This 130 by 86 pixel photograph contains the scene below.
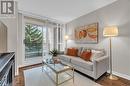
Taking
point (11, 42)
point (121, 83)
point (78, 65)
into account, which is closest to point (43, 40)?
point (11, 42)

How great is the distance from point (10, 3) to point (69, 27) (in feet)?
10.6

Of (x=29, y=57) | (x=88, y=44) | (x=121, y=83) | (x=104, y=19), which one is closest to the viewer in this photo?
(x=121, y=83)

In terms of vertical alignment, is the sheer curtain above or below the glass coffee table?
above

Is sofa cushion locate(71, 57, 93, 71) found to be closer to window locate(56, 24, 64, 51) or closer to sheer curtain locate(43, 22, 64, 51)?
sheer curtain locate(43, 22, 64, 51)

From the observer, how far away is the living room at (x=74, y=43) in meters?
2.79

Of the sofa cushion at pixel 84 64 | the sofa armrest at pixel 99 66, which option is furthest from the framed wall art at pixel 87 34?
the sofa cushion at pixel 84 64

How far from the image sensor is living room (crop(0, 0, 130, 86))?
2.79 m

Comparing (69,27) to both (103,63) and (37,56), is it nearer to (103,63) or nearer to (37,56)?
(37,56)

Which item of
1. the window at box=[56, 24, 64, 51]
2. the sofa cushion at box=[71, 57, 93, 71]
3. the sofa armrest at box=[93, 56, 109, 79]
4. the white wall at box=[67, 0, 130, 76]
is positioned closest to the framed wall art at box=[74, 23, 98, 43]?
the white wall at box=[67, 0, 130, 76]

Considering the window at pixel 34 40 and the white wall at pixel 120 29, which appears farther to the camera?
the window at pixel 34 40

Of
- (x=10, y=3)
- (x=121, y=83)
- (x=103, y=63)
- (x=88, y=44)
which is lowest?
(x=121, y=83)

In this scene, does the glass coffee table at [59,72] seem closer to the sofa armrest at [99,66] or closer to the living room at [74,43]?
the living room at [74,43]

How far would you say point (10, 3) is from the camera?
324 centimetres

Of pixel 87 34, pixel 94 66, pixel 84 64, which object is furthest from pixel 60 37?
pixel 94 66
